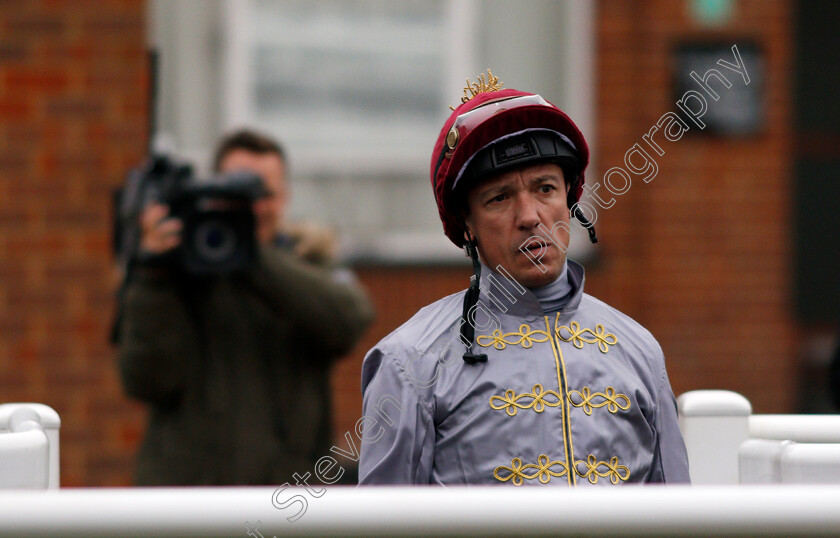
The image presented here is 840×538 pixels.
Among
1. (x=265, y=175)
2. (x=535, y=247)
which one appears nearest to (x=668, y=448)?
(x=535, y=247)

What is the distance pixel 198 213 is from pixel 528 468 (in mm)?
1938

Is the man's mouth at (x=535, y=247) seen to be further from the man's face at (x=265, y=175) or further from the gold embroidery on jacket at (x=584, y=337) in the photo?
the man's face at (x=265, y=175)

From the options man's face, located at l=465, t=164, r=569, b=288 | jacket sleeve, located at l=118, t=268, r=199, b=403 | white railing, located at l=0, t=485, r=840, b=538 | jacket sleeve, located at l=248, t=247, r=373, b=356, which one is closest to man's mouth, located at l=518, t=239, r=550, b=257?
man's face, located at l=465, t=164, r=569, b=288

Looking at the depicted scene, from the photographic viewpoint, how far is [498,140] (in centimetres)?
187

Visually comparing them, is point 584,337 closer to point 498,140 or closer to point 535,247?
point 535,247

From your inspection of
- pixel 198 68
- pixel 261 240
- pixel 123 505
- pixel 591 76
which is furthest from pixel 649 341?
pixel 198 68

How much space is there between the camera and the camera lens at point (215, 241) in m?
3.28

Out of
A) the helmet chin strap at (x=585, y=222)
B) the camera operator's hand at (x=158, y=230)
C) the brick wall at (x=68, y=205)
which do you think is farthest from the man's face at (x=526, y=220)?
the brick wall at (x=68, y=205)

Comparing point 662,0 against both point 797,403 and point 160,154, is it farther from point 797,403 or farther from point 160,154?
point 160,154

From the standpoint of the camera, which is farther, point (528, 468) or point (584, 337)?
point (584, 337)

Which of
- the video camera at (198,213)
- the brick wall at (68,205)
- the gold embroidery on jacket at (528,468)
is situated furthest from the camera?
the brick wall at (68,205)

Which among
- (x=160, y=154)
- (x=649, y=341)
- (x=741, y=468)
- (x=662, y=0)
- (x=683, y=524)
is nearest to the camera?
(x=683, y=524)

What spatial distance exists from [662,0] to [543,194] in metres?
4.11

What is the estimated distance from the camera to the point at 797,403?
590 centimetres
